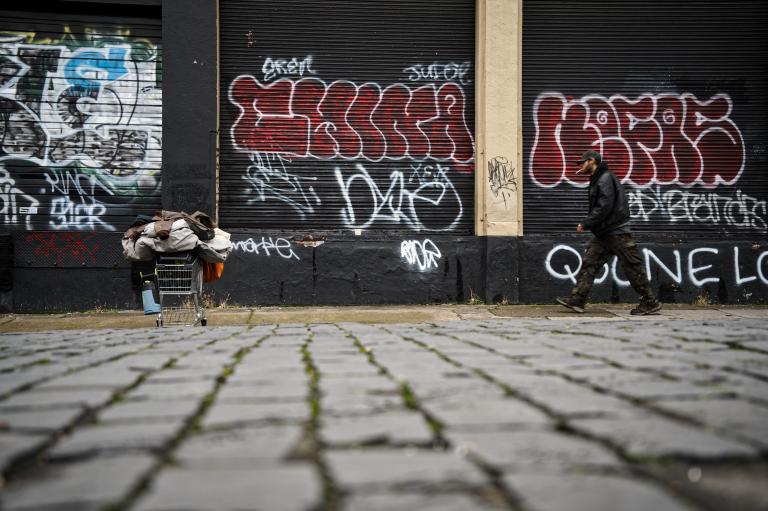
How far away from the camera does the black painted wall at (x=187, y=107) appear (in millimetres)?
9312

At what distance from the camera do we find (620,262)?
8.09 metres

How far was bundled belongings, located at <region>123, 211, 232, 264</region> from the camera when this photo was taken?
6.99 m

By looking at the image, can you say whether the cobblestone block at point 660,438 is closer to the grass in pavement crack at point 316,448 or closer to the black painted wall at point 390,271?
the grass in pavement crack at point 316,448

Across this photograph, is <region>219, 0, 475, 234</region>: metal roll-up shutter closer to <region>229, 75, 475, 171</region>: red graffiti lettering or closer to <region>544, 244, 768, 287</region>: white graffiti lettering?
<region>229, 75, 475, 171</region>: red graffiti lettering

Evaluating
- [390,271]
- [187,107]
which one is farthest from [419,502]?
[187,107]

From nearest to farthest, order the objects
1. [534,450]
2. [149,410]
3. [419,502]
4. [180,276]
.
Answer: [419,502], [534,450], [149,410], [180,276]

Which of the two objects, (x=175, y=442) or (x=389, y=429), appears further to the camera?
(x=389, y=429)

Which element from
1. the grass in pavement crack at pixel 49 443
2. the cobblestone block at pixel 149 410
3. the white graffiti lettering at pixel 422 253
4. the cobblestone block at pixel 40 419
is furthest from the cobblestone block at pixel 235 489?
the white graffiti lettering at pixel 422 253

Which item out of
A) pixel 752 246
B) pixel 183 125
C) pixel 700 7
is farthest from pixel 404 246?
pixel 700 7

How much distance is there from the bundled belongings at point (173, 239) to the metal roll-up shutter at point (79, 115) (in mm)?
2501

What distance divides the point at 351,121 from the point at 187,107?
240 cm

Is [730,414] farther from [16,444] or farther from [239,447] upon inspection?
[16,444]

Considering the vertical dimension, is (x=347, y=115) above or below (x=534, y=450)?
above

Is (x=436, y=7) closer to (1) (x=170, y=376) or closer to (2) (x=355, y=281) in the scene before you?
(2) (x=355, y=281)
